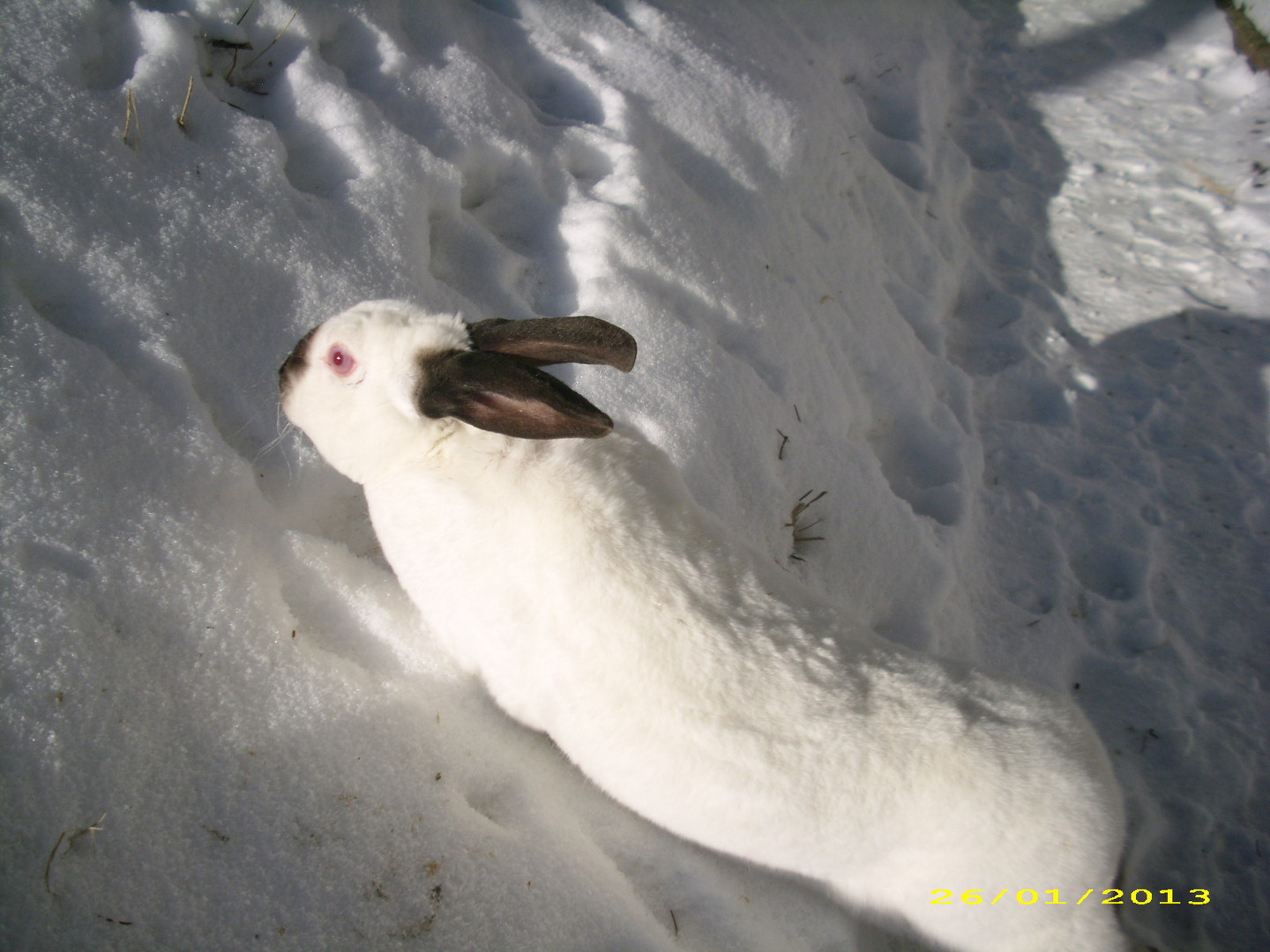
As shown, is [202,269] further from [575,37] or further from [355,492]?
[575,37]

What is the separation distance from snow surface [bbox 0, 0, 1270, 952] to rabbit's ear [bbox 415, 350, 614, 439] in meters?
0.76

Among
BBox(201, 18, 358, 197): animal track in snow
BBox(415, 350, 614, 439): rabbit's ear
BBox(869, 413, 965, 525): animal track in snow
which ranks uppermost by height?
BBox(415, 350, 614, 439): rabbit's ear

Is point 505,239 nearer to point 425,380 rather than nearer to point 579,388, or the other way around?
point 579,388

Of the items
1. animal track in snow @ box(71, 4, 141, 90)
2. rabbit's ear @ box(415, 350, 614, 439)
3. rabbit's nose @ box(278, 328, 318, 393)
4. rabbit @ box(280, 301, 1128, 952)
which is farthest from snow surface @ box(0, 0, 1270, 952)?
rabbit's ear @ box(415, 350, 614, 439)

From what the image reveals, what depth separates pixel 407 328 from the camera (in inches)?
76.9

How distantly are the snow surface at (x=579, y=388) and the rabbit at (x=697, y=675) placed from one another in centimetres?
36

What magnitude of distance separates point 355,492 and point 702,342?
1399 millimetres

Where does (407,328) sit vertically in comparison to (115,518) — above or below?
above

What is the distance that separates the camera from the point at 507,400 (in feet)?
5.46

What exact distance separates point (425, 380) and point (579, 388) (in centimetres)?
89

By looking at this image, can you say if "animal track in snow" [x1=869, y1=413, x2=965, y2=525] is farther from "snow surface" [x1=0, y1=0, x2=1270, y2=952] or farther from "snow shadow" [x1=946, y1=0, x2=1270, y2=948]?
"snow shadow" [x1=946, y1=0, x2=1270, y2=948]

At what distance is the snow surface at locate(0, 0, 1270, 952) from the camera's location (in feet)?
5.65

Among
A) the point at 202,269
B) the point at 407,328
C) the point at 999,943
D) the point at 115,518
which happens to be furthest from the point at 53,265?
the point at 999,943
